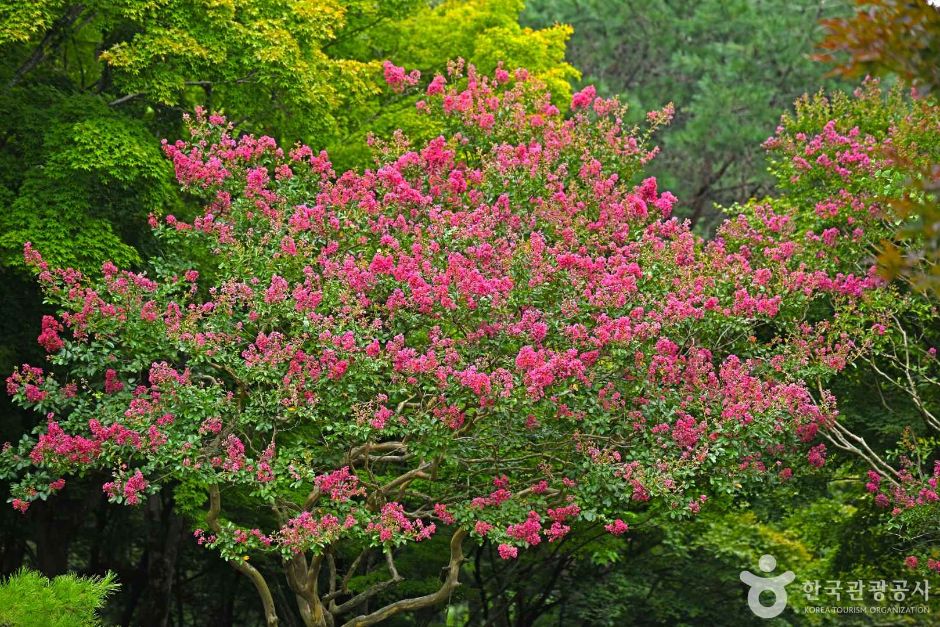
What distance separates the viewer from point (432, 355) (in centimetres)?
947

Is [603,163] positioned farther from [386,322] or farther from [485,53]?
[485,53]

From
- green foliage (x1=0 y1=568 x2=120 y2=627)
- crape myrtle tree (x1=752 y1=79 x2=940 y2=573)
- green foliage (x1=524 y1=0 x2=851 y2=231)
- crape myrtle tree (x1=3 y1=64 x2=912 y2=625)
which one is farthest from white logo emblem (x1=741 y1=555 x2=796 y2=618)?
green foliage (x1=0 y1=568 x2=120 y2=627)

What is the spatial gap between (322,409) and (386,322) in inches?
44.9

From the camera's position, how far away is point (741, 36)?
1014 inches

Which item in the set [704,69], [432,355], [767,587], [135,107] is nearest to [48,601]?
[432,355]

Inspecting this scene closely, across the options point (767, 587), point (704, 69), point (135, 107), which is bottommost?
point (767, 587)

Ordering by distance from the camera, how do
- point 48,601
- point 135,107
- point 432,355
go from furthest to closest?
point 135,107, point 432,355, point 48,601

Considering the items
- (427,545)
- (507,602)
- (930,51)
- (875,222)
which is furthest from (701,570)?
(930,51)

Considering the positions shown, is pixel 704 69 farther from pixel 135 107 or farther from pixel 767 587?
pixel 135 107

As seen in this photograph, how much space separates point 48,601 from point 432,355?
3.54 meters

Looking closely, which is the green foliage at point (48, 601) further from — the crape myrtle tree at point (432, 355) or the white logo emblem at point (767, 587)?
the white logo emblem at point (767, 587)

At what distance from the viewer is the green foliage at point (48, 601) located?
297 inches

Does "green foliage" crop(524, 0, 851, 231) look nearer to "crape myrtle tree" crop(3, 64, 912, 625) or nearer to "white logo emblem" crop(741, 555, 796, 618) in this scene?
"white logo emblem" crop(741, 555, 796, 618)

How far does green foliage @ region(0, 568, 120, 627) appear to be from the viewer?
7.54m
